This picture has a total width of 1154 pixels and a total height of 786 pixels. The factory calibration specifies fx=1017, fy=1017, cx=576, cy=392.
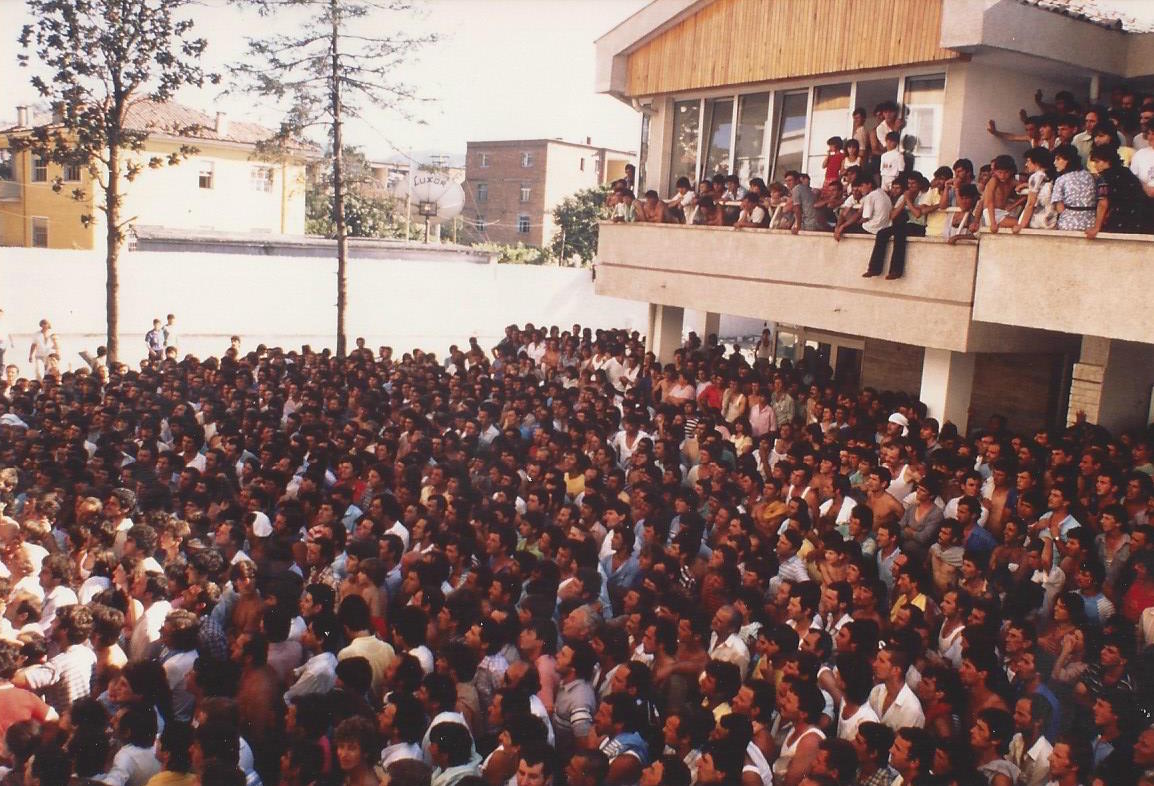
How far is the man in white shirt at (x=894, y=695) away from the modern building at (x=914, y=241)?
4125 mm

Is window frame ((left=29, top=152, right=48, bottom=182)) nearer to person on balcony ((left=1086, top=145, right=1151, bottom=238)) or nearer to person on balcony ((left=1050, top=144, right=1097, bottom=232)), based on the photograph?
person on balcony ((left=1050, top=144, right=1097, bottom=232))

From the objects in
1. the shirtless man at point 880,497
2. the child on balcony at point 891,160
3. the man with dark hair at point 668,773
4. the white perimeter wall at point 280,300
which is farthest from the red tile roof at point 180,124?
the man with dark hair at point 668,773

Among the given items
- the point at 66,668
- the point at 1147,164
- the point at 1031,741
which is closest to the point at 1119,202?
the point at 1147,164

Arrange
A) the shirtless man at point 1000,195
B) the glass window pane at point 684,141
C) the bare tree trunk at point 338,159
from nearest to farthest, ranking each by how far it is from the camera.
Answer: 1. the shirtless man at point 1000,195
2. the glass window pane at point 684,141
3. the bare tree trunk at point 338,159

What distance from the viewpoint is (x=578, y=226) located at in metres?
35.7

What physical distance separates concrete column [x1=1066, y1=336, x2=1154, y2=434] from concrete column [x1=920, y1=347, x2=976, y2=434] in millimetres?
1125

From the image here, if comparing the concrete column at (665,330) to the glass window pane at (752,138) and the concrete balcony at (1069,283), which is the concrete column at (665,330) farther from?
the concrete balcony at (1069,283)

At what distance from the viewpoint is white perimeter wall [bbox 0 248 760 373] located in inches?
803

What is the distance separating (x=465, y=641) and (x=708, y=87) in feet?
32.4

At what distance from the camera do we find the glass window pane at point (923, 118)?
10695mm

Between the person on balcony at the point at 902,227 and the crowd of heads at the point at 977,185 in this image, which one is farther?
the person on balcony at the point at 902,227

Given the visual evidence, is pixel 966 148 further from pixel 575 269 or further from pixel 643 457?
pixel 575 269

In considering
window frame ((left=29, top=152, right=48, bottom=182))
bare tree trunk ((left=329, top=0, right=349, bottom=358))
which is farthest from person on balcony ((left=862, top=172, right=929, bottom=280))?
window frame ((left=29, top=152, right=48, bottom=182))

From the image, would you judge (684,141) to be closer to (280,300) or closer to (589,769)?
(589,769)
